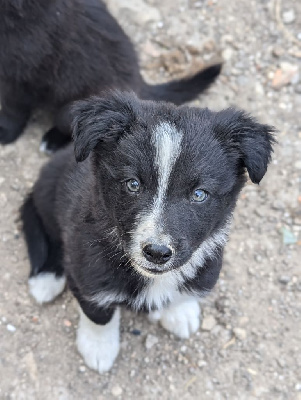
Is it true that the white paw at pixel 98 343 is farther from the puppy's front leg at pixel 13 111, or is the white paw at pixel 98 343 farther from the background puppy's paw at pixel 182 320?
the puppy's front leg at pixel 13 111

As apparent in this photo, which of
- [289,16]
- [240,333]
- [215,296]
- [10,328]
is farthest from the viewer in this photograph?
[289,16]

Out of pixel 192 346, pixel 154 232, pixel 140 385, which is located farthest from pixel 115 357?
pixel 154 232

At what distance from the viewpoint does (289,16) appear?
15.5 ft

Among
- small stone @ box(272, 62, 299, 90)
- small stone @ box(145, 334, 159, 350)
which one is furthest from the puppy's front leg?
small stone @ box(272, 62, 299, 90)

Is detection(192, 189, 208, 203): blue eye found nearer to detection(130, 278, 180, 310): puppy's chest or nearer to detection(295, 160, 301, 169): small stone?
detection(130, 278, 180, 310): puppy's chest

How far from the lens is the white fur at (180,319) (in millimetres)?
3506

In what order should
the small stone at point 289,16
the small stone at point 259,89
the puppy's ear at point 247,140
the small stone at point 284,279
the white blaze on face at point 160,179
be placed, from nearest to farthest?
the white blaze on face at point 160,179
the puppy's ear at point 247,140
the small stone at point 284,279
the small stone at point 259,89
the small stone at point 289,16

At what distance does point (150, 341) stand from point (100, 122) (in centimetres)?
156

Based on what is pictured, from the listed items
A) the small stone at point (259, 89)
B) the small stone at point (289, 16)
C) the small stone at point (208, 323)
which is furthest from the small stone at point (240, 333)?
the small stone at point (289, 16)

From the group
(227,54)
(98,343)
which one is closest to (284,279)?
(98,343)

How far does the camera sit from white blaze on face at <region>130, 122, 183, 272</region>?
237cm

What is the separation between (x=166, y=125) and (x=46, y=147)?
1.80m

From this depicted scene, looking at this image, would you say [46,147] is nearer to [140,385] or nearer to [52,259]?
[52,259]

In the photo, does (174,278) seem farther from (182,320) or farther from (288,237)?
(288,237)
